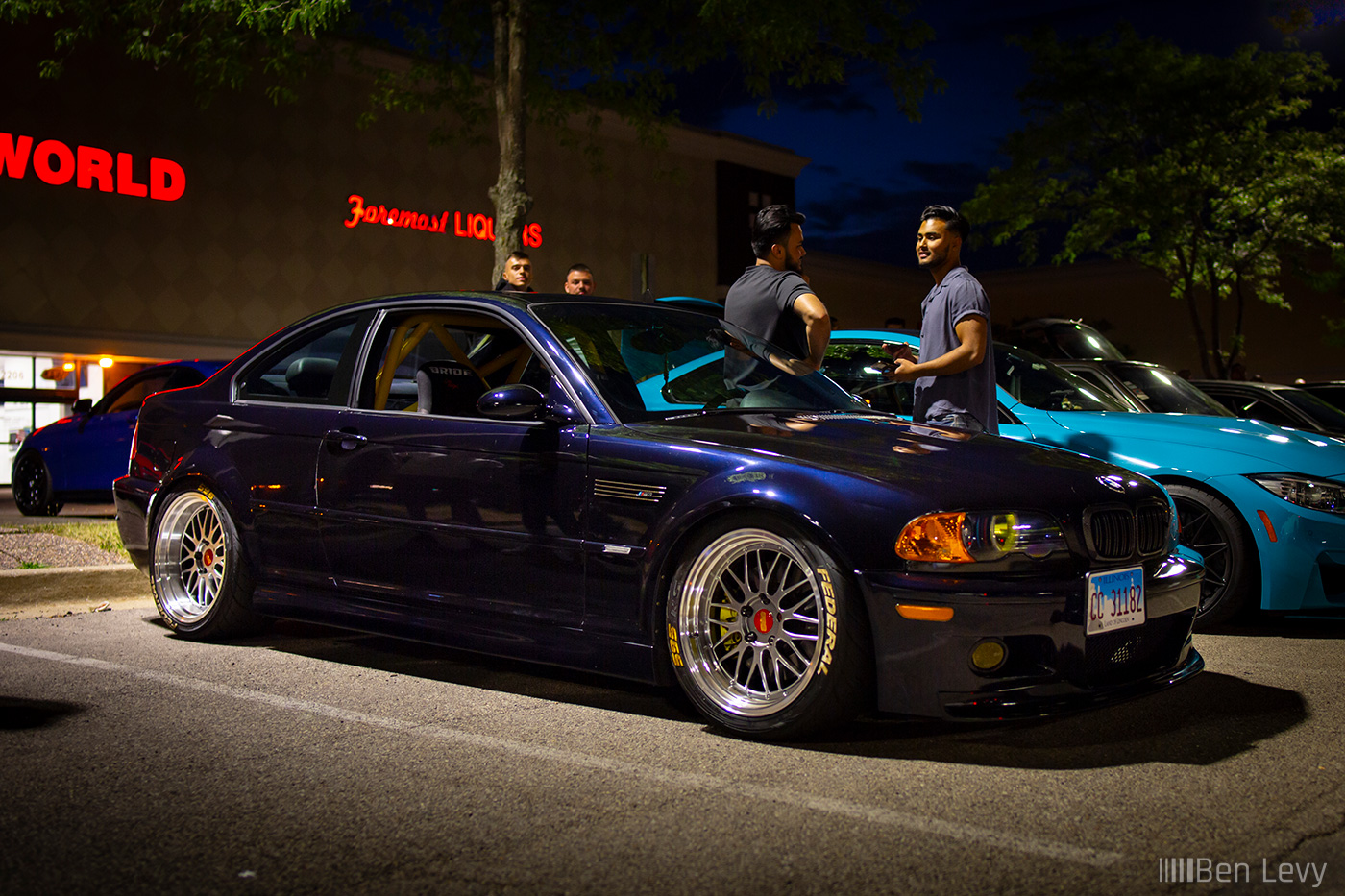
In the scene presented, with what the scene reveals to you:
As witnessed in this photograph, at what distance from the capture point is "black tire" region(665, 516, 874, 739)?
3.53 metres

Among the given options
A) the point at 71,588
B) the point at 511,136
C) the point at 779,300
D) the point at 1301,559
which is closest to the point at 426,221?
the point at 511,136

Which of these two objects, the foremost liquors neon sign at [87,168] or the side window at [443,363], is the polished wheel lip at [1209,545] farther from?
the foremost liquors neon sign at [87,168]

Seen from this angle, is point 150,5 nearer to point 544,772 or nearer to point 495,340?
point 495,340

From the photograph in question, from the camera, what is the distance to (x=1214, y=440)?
606 centimetres

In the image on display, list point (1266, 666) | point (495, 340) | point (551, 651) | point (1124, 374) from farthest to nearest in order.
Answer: point (1124, 374) → point (495, 340) → point (1266, 666) → point (551, 651)

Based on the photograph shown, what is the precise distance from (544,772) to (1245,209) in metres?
23.4

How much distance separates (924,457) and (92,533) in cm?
681

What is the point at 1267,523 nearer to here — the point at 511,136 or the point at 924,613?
the point at 924,613

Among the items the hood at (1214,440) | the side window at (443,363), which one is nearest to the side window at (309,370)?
the side window at (443,363)

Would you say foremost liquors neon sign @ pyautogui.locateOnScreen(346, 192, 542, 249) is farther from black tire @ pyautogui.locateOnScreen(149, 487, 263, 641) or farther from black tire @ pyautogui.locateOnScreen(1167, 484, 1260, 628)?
black tire @ pyautogui.locateOnScreen(1167, 484, 1260, 628)

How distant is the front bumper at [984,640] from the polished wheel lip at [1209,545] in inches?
102

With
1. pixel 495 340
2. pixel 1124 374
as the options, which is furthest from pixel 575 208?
pixel 495 340

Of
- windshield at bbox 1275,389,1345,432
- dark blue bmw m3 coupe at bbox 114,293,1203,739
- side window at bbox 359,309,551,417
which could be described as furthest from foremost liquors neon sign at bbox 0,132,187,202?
windshield at bbox 1275,389,1345,432

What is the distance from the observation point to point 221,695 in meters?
4.36
